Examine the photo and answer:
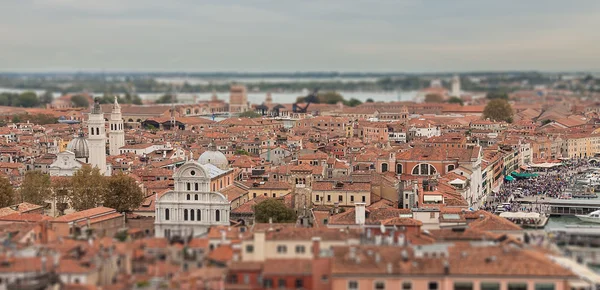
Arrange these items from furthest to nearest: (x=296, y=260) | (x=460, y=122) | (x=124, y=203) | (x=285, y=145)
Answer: (x=460, y=122)
(x=285, y=145)
(x=124, y=203)
(x=296, y=260)

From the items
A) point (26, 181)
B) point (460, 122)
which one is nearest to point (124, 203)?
point (26, 181)

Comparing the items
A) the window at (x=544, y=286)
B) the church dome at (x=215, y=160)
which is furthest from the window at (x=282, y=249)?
the church dome at (x=215, y=160)

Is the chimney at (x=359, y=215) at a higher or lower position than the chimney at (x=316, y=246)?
lower

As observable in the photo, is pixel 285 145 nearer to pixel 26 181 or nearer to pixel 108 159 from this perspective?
pixel 108 159

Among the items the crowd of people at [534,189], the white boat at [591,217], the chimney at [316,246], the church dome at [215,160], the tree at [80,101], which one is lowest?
the white boat at [591,217]

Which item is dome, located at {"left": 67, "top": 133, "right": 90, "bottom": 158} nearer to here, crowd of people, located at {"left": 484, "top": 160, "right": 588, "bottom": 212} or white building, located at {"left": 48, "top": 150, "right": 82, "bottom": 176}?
white building, located at {"left": 48, "top": 150, "right": 82, "bottom": 176}

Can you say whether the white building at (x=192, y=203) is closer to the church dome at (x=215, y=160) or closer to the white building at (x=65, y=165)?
the church dome at (x=215, y=160)
